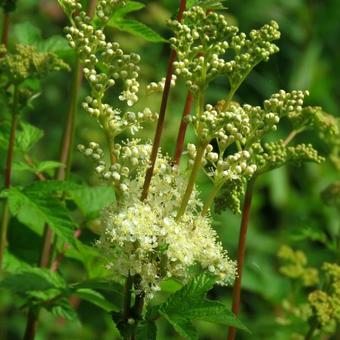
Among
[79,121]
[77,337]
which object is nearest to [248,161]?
[77,337]

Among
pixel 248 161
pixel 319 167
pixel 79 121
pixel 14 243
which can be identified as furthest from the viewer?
pixel 319 167

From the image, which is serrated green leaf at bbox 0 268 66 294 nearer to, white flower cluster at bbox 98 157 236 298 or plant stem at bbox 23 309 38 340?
plant stem at bbox 23 309 38 340

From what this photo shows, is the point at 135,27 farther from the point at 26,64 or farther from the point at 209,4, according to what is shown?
the point at 209,4

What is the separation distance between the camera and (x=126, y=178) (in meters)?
2.33

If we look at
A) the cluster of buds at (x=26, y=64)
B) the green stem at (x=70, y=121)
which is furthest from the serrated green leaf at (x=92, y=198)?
the cluster of buds at (x=26, y=64)

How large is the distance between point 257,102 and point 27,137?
11.2 feet

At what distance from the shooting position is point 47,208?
2.73m

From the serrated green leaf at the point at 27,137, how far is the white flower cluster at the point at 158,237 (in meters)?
0.92

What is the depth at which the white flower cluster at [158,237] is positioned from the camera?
2.25m

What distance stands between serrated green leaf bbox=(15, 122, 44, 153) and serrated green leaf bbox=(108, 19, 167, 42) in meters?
0.53

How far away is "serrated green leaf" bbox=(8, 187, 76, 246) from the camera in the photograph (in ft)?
8.67

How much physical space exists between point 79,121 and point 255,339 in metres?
1.85

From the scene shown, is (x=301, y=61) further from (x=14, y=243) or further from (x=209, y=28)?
(x=209, y=28)

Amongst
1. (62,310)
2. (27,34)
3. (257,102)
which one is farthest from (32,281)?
(257,102)
